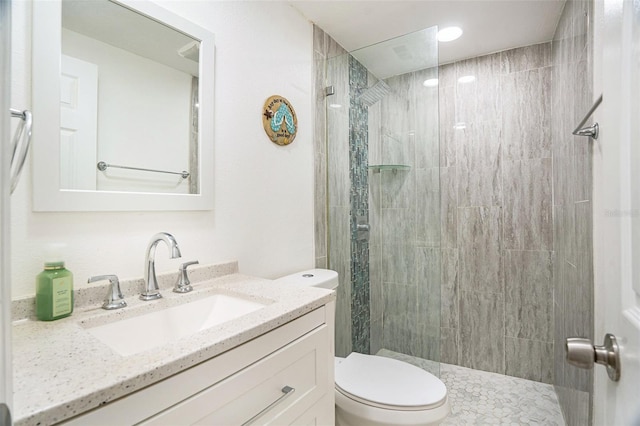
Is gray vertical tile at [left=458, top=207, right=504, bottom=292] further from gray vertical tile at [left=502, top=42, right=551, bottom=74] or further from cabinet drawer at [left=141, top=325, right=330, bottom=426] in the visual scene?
cabinet drawer at [left=141, top=325, right=330, bottom=426]

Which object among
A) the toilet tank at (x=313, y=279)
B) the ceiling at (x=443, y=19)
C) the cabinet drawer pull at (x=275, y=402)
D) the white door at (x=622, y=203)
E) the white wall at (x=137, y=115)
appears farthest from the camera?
the ceiling at (x=443, y=19)

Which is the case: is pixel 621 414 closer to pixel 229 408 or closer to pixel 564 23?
pixel 229 408

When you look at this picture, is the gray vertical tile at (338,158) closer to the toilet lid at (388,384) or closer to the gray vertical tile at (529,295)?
the toilet lid at (388,384)

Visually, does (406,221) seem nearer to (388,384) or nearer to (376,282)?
(376,282)

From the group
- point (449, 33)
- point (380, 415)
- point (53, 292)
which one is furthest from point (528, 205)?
point (53, 292)

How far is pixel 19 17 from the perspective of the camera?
86 centimetres

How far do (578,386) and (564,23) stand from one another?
1.90m

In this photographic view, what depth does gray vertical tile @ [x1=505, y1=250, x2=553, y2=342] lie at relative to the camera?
2.21 m

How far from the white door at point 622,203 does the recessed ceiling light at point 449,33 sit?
5.70ft

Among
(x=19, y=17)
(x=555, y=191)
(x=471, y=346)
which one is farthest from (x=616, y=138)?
(x=471, y=346)

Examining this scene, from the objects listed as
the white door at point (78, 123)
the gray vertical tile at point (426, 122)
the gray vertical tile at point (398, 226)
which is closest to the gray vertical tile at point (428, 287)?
the gray vertical tile at point (398, 226)

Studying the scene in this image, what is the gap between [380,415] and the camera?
4.16ft

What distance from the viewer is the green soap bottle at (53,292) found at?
0.84m

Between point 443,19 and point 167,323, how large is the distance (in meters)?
Answer: 2.16
